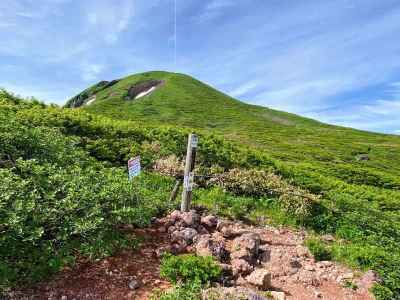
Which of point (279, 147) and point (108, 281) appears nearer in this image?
point (108, 281)

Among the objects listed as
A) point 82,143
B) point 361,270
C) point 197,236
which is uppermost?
point 82,143

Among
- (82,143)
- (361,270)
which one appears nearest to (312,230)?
(361,270)

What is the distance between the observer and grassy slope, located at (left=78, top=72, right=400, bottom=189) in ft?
136

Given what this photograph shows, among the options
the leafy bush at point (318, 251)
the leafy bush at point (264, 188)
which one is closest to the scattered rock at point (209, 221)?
the leafy bush at point (318, 251)

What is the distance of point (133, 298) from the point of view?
20.8 ft

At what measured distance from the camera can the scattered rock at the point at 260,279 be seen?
6996 millimetres

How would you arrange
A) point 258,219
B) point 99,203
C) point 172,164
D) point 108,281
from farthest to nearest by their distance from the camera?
point 172,164
point 258,219
point 99,203
point 108,281

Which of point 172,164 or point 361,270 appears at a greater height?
point 172,164

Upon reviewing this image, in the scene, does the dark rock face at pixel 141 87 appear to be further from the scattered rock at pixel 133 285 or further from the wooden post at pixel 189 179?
the scattered rock at pixel 133 285

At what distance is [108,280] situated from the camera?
22.2ft

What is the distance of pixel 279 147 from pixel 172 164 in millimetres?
32540

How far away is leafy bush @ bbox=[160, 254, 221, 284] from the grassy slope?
26209mm

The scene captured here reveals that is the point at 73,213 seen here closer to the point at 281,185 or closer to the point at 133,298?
the point at 133,298

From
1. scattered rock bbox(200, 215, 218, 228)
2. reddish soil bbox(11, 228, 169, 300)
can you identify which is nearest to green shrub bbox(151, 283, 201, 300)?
reddish soil bbox(11, 228, 169, 300)
